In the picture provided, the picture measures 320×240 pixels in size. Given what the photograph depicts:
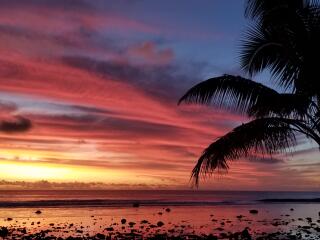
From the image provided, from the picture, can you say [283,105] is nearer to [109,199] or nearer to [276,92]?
[276,92]

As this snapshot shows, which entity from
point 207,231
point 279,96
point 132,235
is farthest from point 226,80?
point 207,231

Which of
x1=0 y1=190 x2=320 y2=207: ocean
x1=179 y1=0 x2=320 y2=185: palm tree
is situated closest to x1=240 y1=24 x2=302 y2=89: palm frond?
x1=179 y1=0 x2=320 y2=185: palm tree

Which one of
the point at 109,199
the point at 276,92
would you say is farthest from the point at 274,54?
the point at 109,199

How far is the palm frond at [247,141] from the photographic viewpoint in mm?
10727

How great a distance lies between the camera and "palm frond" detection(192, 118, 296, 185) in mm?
10727

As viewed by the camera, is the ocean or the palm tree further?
the ocean

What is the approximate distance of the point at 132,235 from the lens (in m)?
18.8

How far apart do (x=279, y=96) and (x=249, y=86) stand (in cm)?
79

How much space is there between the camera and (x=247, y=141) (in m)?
10.8

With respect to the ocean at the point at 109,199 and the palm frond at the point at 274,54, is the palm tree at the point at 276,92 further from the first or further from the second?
the ocean at the point at 109,199

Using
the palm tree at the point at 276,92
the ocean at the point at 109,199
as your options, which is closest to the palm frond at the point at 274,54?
the palm tree at the point at 276,92

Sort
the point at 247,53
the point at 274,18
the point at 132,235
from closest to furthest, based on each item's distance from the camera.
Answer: the point at 274,18
the point at 247,53
the point at 132,235

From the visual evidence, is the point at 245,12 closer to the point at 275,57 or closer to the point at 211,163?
the point at 275,57

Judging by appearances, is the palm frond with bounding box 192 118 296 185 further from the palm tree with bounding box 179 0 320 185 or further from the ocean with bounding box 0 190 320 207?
the ocean with bounding box 0 190 320 207
